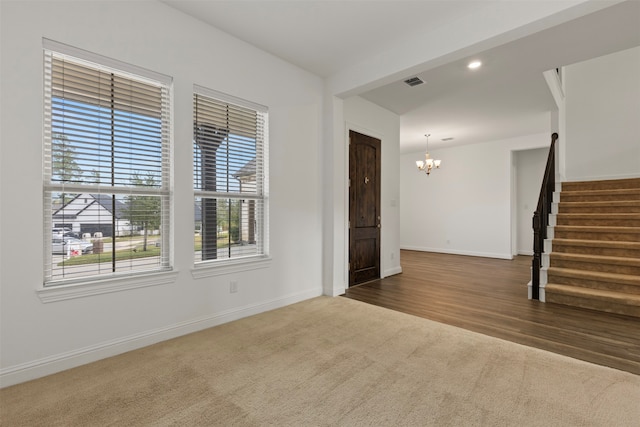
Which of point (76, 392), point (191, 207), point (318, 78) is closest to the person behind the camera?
point (76, 392)

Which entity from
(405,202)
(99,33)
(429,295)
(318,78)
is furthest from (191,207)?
(405,202)

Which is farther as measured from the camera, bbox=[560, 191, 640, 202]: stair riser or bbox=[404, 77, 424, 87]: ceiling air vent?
bbox=[560, 191, 640, 202]: stair riser

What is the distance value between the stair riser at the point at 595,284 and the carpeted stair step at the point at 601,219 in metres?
1.28

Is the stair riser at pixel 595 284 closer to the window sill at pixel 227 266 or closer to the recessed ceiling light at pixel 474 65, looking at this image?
the recessed ceiling light at pixel 474 65

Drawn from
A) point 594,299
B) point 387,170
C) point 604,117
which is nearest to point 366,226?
point 387,170

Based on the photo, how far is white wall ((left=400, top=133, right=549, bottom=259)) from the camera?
7.35 meters

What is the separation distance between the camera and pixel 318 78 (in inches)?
161

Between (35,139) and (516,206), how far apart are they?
9.05 meters

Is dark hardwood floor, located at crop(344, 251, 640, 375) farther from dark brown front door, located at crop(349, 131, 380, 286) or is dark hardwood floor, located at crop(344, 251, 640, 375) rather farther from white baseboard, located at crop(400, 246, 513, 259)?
white baseboard, located at crop(400, 246, 513, 259)

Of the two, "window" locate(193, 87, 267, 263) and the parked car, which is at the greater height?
"window" locate(193, 87, 267, 263)

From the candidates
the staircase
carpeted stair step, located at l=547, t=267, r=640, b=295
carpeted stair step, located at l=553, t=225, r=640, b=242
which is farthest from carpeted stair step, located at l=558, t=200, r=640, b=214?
carpeted stair step, located at l=547, t=267, r=640, b=295

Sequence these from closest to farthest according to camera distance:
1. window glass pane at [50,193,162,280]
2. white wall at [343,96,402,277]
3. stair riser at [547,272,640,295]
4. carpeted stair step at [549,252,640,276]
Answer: window glass pane at [50,193,162,280] → stair riser at [547,272,640,295] → carpeted stair step at [549,252,640,276] → white wall at [343,96,402,277]

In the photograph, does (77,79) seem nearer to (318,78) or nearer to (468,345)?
(318,78)

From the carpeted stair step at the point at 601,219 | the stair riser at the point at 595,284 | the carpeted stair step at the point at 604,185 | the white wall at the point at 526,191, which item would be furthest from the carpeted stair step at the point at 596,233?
the white wall at the point at 526,191
